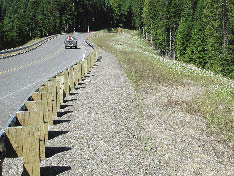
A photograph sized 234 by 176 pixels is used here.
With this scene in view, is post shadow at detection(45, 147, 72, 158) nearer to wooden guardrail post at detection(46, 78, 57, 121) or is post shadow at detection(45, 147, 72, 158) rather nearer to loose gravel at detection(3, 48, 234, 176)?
loose gravel at detection(3, 48, 234, 176)

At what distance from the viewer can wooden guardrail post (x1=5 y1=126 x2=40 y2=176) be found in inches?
214

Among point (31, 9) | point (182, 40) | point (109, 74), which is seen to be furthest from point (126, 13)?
point (109, 74)

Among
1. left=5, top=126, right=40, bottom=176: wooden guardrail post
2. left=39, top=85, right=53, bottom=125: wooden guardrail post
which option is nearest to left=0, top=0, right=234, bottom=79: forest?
left=39, top=85, right=53, bottom=125: wooden guardrail post

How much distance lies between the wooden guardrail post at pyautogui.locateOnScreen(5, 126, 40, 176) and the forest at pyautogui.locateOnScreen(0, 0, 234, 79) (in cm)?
3576

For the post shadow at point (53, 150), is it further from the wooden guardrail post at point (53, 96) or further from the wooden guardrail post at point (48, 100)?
the wooden guardrail post at point (53, 96)

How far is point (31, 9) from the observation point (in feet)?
302

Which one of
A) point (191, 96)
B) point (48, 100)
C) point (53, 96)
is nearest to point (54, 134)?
point (48, 100)

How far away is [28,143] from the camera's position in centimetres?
Result: 545

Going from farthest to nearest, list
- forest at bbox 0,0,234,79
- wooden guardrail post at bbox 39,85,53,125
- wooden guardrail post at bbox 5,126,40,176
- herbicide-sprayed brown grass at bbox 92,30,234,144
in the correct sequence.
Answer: forest at bbox 0,0,234,79 < herbicide-sprayed brown grass at bbox 92,30,234,144 < wooden guardrail post at bbox 39,85,53,125 < wooden guardrail post at bbox 5,126,40,176

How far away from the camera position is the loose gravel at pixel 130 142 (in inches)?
258

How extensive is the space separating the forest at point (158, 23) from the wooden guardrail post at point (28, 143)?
35.8m

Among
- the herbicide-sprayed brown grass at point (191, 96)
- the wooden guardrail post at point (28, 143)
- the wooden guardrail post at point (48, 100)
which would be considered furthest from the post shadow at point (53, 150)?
the herbicide-sprayed brown grass at point (191, 96)

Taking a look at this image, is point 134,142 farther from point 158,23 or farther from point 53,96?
point 158,23

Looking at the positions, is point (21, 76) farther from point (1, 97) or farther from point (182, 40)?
point (182, 40)
